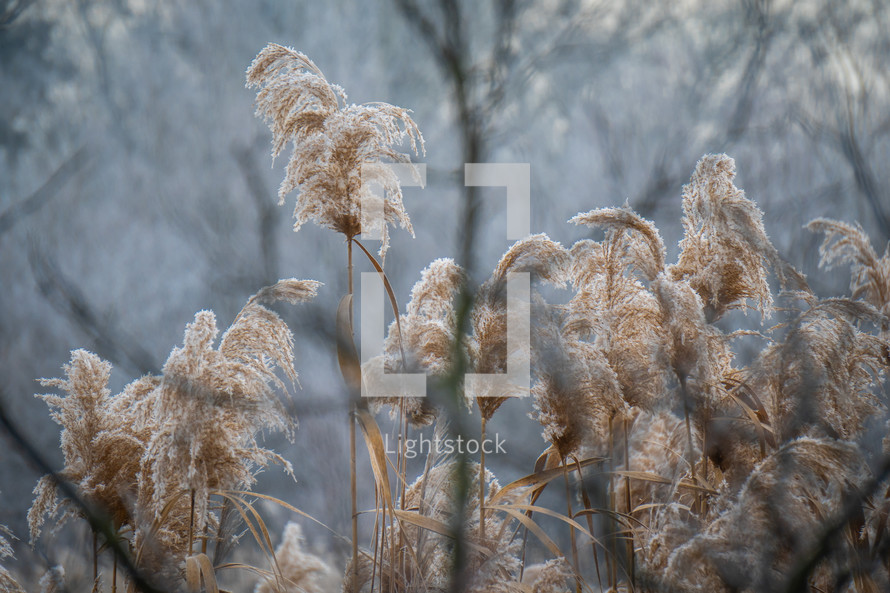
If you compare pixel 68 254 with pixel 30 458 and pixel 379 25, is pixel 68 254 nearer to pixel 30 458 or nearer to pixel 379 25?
pixel 379 25

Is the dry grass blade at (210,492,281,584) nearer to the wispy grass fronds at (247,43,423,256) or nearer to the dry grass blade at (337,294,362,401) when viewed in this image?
the dry grass blade at (337,294,362,401)

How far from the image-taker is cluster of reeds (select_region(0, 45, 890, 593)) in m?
1.20

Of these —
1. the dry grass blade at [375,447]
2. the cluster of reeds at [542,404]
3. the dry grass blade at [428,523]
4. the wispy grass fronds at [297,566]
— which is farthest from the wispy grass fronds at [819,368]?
the wispy grass fronds at [297,566]

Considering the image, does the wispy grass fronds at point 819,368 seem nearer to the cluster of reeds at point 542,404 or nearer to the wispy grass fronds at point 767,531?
the cluster of reeds at point 542,404

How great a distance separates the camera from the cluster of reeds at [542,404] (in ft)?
3.93

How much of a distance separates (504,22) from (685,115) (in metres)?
1.70

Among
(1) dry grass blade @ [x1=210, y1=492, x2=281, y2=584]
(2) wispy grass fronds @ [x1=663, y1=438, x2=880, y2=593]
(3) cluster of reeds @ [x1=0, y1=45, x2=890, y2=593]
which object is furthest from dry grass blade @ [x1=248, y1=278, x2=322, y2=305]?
(2) wispy grass fronds @ [x1=663, y1=438, x2=880, y2=593]

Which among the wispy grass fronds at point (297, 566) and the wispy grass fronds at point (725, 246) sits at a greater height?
the wispy grass fronds at point (725, 246)

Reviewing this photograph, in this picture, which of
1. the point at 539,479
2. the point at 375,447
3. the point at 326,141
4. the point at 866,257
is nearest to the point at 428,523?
the point at 375,447

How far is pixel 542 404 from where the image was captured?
4.61ft

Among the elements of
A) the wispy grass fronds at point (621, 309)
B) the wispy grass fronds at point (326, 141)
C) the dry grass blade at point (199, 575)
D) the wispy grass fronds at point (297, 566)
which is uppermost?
the wispy grass fronds at point (326, 141)

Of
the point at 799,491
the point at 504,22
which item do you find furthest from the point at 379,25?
the point at 799,491

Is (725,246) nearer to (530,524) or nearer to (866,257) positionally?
(866,257)

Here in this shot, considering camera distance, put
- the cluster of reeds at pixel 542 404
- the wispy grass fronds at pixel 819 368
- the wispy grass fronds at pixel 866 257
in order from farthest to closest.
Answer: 1. the wispy grass fronds at pixel 866 257
2. the wispy grass fronds at pixel 819 368
3. the cluster of reeds at pixel 542 404
